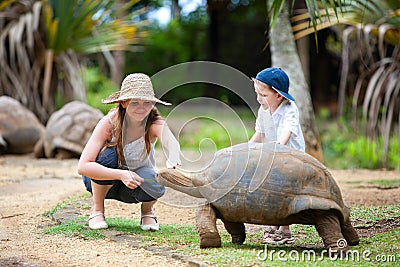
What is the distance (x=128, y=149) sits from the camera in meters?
3.71

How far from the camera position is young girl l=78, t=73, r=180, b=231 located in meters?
3.55

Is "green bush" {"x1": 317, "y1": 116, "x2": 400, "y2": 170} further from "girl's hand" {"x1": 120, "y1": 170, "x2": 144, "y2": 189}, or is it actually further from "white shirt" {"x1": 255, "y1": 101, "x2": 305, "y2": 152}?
"girl's hand" {"x1": 120, "y1": 170, "x2": 144, "y2": 189}

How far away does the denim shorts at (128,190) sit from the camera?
3.70 m

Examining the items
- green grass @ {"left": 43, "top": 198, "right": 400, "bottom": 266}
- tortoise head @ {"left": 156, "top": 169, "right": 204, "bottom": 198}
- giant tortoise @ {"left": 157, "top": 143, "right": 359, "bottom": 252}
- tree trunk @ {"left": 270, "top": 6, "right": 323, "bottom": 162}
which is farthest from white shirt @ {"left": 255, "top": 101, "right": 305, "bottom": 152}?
tree trunk @ {"left": 270, "top": 6, "right": 323, "bottom": 162}

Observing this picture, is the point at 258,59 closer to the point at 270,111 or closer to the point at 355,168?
the point at 355,168

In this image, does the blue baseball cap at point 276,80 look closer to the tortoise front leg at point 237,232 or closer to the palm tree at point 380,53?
the tortoise front leg at point 237,232

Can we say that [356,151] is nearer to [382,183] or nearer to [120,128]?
[382,183]

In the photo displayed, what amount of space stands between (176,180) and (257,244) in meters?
0.57

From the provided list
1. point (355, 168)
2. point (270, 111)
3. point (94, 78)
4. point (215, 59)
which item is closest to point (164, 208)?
point (270, 111)

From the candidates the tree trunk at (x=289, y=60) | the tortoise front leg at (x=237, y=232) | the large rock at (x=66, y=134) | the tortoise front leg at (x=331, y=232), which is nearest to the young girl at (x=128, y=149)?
the tortoise front leg at (x=237, y=232)

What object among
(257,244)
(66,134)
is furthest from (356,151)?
(257,244)

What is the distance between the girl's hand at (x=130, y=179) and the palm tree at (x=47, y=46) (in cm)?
569

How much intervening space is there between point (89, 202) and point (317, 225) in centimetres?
209

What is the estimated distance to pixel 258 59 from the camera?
1609cm
